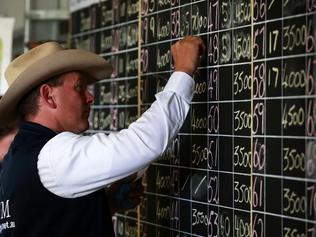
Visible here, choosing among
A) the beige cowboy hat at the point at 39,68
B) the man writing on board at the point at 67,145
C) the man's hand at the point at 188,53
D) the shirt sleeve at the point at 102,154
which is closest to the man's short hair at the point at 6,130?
the beige cowboy hat at the point at 39,68

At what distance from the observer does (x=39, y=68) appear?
2078 millimetres

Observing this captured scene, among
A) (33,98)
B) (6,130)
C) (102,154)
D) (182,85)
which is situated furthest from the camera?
(6,130)

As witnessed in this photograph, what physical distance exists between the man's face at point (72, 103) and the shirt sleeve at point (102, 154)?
149 mm

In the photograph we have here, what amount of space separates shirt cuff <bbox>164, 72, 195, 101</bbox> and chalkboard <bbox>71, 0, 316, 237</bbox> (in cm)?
11

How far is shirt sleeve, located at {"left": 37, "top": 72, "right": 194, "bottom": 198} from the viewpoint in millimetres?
1889

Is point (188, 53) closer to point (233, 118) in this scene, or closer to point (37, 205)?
point (233, 118)

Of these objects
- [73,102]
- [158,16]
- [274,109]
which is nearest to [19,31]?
[158,16]

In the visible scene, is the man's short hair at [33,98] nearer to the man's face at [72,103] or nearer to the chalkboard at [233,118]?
the man's face at [72,103]

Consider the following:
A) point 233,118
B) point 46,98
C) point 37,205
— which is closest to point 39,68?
point 46,98

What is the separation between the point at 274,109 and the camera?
1.86 meters

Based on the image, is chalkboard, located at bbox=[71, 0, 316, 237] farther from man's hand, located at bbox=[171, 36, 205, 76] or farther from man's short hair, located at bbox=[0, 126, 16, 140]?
man's short hair, located at bbox=[0, 126, 16, 140]

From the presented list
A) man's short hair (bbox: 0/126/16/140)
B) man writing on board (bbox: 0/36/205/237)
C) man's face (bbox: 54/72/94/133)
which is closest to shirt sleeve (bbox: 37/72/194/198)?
man writing on board (bbox: 0/36/205/237)

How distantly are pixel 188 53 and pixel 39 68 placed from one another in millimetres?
458

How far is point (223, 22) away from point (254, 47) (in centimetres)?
19
